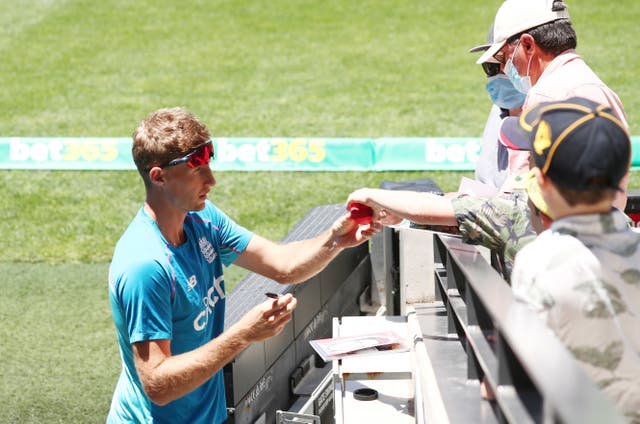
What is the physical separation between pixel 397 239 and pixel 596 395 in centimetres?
396

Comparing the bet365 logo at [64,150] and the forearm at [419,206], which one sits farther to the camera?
the bet365 logo at [64,150]

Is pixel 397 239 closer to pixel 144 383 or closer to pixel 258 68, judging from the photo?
pixel 144 383

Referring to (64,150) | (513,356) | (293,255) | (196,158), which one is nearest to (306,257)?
(293,255)

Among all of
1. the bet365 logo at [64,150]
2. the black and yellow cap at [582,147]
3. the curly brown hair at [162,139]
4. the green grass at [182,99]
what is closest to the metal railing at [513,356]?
the black and yellow cap at [582,147]

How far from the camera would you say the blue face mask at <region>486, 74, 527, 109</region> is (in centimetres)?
543

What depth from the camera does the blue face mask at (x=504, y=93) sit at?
17.8 feet

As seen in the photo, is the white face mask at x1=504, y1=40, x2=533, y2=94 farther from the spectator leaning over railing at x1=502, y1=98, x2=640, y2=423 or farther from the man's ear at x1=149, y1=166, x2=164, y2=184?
the spectator leaning over railing at x1=502, y1=98, x2=640, y2=423

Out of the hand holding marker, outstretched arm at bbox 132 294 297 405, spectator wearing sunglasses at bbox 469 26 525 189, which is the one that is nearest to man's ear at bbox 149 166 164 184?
outstretched arm at bbox 132 294 297 405

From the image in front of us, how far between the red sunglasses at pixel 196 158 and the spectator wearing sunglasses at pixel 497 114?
1.83 meters

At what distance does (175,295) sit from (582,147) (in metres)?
1.86

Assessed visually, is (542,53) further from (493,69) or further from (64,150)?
(64,150)

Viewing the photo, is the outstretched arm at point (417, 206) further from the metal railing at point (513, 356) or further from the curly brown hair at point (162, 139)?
the curly brown hair at point (162, 139)

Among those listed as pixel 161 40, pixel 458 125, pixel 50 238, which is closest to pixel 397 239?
pixel 50 238

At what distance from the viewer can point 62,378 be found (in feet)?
23.5
